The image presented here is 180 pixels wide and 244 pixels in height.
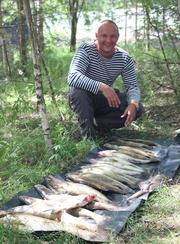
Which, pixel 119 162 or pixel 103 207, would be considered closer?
pixel 103 207

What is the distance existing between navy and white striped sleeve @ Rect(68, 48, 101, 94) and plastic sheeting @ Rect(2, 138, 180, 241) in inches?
27.6

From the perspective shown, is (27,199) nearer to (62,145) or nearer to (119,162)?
(119,162)

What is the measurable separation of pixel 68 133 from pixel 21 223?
86.0 inches

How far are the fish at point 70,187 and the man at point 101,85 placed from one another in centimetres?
121

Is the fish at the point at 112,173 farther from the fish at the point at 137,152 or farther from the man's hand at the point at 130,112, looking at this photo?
the man's hand at the point at 130,112

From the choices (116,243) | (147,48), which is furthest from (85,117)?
(147,48)

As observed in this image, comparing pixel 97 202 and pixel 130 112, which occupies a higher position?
pixel 130 112

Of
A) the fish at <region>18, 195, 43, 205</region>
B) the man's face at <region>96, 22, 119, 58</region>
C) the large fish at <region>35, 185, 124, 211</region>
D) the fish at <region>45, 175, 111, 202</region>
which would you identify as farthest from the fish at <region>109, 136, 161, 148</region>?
the fish at <region>18, 195, 43, 205</region>

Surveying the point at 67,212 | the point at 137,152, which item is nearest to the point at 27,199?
the point at 67,212

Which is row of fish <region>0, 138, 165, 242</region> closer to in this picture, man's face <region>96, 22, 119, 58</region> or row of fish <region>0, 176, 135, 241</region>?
row of fish <region>0, 176, 135, 241</region>

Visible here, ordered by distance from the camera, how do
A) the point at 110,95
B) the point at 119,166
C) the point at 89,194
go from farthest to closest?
the point at 110,95 → the point at 119,166 → the point at 89,194

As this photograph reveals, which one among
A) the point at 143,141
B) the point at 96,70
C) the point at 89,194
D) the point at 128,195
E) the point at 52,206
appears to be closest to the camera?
the point at 52,206

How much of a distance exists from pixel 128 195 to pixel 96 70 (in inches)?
76.3

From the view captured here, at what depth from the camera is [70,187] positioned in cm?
408
